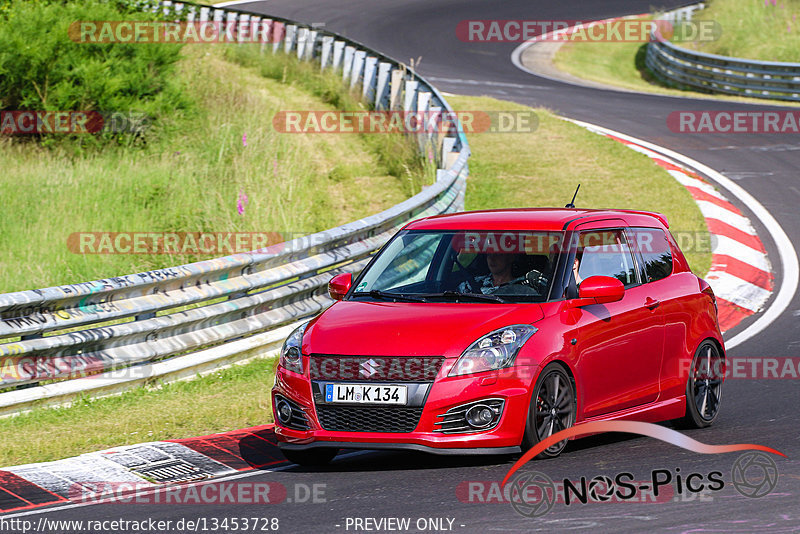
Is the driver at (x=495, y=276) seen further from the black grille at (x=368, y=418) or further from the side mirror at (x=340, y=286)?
the black grille at (x=368, y=418)

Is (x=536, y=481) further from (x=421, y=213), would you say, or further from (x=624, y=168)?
(x=624, y=168)

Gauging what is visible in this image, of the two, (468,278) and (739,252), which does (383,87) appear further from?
(468,278)

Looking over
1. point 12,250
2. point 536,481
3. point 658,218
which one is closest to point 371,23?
point 12,250

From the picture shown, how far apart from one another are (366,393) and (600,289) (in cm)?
166

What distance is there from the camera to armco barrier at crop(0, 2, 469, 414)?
883 centimetres

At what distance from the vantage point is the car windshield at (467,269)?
24.7ft

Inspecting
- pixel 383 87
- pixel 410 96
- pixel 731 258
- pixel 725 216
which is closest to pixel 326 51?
pixel 383 87

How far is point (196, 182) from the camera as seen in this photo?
Answer: 1673 centimetres

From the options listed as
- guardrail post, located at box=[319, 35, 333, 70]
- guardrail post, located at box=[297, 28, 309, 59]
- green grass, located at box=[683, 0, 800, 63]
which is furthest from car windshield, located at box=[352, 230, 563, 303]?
green grass, located at box=[683, 0, 800, 63]

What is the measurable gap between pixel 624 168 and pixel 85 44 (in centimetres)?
946

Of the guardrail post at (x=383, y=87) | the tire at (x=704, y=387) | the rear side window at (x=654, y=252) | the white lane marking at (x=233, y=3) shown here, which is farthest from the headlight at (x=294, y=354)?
the white lane marking at (x=233, y=3)

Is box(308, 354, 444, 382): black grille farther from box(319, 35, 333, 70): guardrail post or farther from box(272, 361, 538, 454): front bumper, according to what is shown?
box(319, 35, 333, 70): guardrail post

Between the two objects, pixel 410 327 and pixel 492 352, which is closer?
pixel 492 352

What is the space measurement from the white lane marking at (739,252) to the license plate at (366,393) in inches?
338
